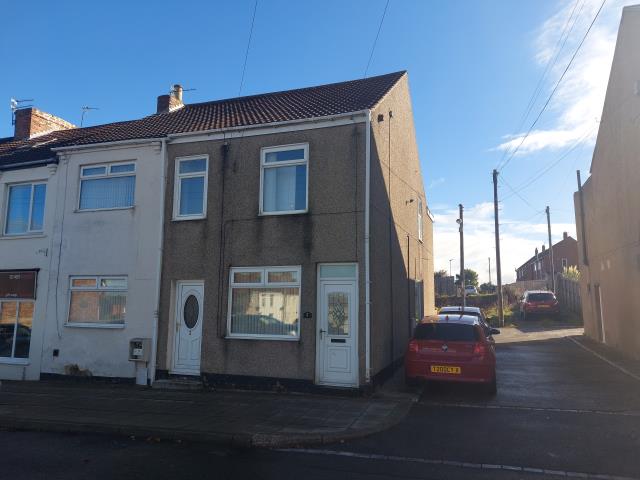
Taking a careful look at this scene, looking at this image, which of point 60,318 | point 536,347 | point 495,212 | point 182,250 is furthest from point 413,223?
point 495,212

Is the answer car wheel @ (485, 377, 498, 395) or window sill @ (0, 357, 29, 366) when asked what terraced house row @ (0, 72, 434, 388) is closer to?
window sill @ (0, 357, 29, 366)

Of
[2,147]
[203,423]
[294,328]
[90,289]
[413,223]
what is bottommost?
[203,423]

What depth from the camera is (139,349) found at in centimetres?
1131

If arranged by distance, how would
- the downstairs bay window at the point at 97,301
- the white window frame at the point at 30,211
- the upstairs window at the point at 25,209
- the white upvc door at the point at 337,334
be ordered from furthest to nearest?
the upstairs window at the point at 25,209, the white window frame at the point at 30,211, the downstairs bay window at the point at 97,301, the white upvc door at the point at 337,334

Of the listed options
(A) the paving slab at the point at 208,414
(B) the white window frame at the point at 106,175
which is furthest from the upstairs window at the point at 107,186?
(A) the paving slab at the point at 208,414

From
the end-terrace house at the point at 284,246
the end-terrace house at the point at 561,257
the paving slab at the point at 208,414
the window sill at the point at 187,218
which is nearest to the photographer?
the paving slab at the point at 208,414

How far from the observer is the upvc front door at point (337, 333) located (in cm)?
977

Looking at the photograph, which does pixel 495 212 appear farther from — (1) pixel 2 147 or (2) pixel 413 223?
(1) pixel 2 147

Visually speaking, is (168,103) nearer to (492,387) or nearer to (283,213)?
(283,213)

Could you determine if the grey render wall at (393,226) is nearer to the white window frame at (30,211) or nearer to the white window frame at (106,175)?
the white window frame at (106,175)

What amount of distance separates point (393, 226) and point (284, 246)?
349cm

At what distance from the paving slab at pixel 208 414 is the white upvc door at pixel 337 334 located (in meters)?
0.50

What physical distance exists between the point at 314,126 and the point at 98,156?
615 centimetres

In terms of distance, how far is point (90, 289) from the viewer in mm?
12273
